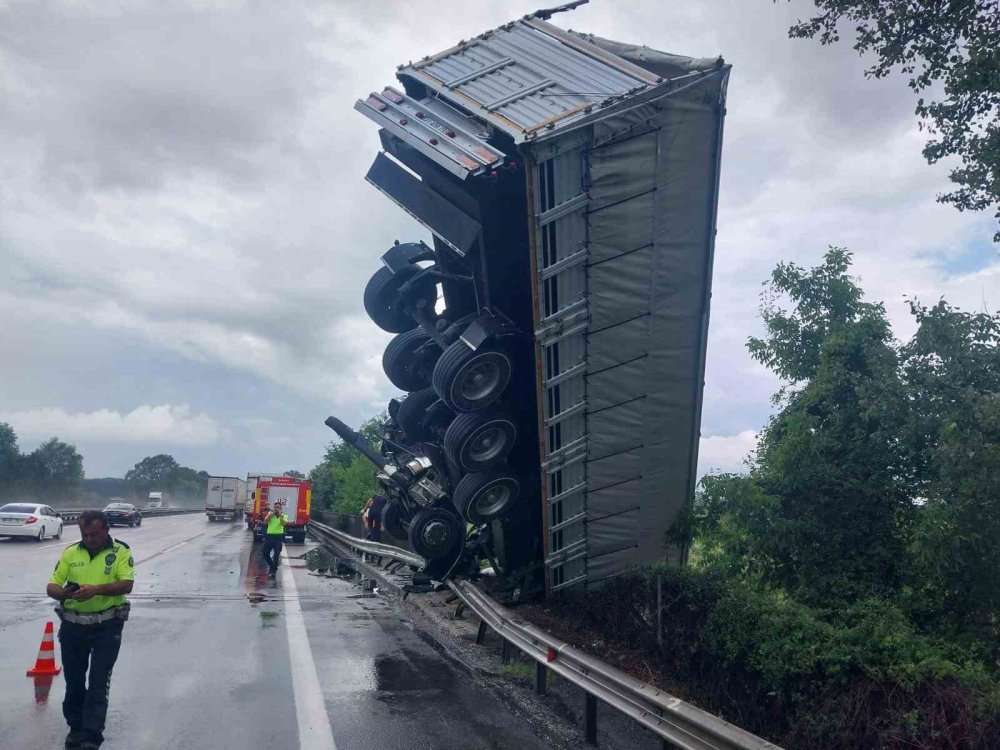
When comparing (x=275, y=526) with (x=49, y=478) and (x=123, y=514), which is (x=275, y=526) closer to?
(x=123, y=514)

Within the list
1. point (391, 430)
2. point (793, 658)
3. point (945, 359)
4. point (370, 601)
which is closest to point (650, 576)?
point (793, 658)

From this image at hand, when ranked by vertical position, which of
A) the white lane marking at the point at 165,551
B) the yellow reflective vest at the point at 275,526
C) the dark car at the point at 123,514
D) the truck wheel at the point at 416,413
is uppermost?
the truck wheel at the point at 416,413

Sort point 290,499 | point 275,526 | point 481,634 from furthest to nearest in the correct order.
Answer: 1. point 290,499
2. point 275,526
3. point 481,634

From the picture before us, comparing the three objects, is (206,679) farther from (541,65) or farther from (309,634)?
(541,65)

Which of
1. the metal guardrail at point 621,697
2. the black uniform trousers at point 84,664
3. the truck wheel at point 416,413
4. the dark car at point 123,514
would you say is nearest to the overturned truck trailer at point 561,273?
the truck wheel at point 416,413

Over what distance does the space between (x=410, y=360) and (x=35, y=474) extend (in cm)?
7612

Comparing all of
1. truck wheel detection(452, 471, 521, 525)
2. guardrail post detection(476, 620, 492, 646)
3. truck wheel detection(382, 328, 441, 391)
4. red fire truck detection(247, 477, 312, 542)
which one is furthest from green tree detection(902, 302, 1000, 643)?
red fire truck detection(247, 477, 312, 542)

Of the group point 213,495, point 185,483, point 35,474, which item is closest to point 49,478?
point 35,474

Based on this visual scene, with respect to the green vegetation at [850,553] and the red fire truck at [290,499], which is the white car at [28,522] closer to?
the red fire truck at [290,499]

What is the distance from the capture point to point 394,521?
13.8 metres

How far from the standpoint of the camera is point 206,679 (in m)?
8.02

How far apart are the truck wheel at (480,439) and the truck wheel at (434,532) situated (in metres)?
2.06

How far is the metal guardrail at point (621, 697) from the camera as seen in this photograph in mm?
4832

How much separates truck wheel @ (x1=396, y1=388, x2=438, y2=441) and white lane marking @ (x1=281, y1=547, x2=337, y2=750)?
119 inches
